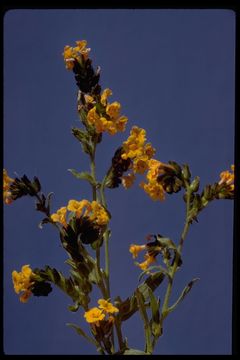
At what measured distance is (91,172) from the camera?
7.59 feet

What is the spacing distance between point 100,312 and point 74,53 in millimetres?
1214

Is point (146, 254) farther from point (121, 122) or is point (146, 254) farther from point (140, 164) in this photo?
point (121, 122)

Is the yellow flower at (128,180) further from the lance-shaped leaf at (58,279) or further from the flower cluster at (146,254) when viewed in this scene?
the lance-shaped leaf at (58,279)

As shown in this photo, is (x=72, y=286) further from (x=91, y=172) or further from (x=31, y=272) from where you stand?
(x=91, y=172)

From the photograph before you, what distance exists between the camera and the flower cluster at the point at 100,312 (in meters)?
1.98

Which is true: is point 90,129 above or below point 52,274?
above

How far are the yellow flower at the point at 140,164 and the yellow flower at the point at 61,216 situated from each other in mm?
370

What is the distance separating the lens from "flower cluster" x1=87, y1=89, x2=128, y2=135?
222 centimetres

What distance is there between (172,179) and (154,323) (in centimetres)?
61

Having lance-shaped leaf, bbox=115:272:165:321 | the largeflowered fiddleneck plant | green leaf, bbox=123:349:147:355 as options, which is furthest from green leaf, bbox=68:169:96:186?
green leaf, bbox=123:349:147:355
